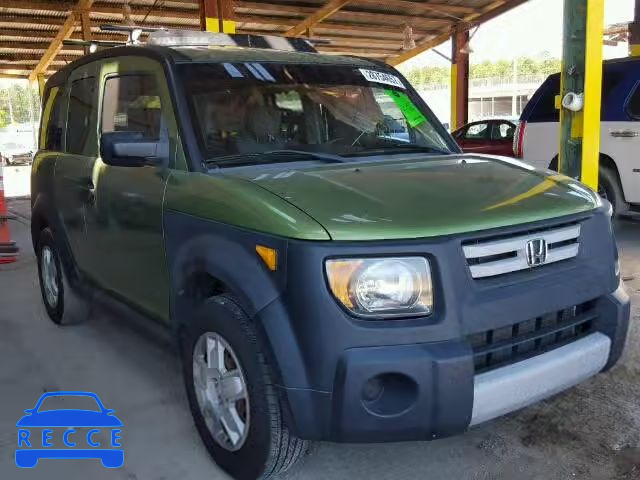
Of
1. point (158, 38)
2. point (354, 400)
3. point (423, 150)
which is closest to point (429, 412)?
point (354, 400)

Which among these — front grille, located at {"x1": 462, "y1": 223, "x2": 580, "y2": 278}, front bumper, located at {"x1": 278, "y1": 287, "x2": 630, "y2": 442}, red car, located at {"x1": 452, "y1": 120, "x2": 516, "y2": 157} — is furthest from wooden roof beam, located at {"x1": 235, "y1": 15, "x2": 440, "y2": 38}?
front bumper, located at {"x1": 278, "y1": 287, "x2": 630, "y2": 442}

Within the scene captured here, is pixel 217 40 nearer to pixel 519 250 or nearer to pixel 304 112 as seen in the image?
pixel 304 112

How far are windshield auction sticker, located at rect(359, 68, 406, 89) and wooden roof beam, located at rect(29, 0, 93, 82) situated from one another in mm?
10032

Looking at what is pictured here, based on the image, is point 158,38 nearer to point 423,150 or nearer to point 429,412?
point 423,150

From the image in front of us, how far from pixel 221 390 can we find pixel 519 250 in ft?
4.29

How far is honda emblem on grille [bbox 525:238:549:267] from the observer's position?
91.1 inches

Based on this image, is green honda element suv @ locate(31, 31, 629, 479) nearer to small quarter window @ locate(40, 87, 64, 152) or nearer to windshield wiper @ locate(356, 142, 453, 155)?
windshield wiper @ locate(356, 142, 453, 155)

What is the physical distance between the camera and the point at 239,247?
2.32 metres

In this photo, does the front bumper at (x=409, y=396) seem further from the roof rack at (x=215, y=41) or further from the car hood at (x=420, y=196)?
the roof rack at (x=215, y=41)

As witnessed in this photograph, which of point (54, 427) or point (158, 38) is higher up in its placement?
point (158, 38)

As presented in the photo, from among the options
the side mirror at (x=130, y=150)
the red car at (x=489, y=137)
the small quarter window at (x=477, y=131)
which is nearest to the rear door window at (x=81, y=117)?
the side mirror at (x=130, y=150)

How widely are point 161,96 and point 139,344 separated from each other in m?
1.92

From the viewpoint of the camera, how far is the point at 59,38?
16453 mm

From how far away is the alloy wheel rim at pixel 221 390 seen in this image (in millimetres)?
2453
